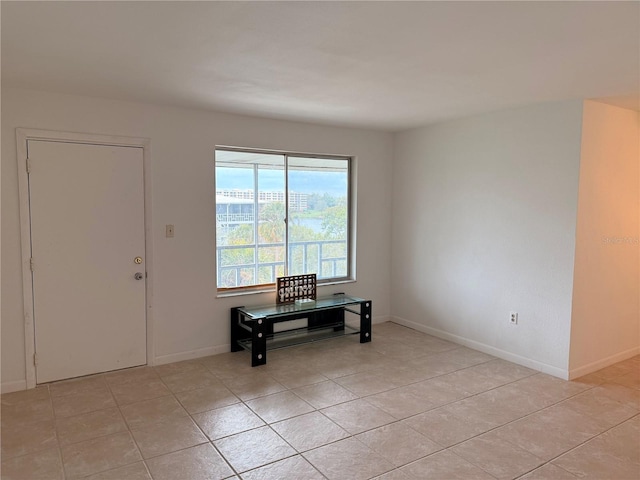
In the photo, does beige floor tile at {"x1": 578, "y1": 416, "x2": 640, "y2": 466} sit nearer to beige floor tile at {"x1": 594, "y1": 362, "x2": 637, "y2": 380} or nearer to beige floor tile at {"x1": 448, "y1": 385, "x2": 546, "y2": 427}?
beige floor tile at {"x1": 448, "y1": 385, "x2": 546, "y2": 427}

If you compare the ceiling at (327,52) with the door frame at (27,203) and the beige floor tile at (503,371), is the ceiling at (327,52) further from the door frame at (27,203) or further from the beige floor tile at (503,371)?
the beige floor tile at (503,371)

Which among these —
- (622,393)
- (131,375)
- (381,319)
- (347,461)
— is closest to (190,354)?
(131,375)

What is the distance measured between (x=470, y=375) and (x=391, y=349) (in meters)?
0.90

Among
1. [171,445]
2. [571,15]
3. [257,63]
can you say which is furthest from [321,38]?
[171,445]

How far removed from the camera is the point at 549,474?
2.40 metres

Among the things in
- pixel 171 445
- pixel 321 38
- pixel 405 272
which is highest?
pixel 321 38

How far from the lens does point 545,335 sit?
151 inches

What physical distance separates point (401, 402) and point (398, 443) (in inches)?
23.1

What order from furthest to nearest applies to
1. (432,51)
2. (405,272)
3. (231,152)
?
(405,272), (231,152), (432,51)

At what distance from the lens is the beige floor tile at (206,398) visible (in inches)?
125

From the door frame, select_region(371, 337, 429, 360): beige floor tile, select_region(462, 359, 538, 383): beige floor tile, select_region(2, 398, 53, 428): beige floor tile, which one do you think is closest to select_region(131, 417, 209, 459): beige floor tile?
select_region(2, 398, 53, 428): beige floor tile

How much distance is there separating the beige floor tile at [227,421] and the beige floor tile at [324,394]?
46cm

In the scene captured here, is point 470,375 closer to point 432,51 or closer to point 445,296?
point 445,296

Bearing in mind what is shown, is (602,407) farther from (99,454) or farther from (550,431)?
(99,454)
